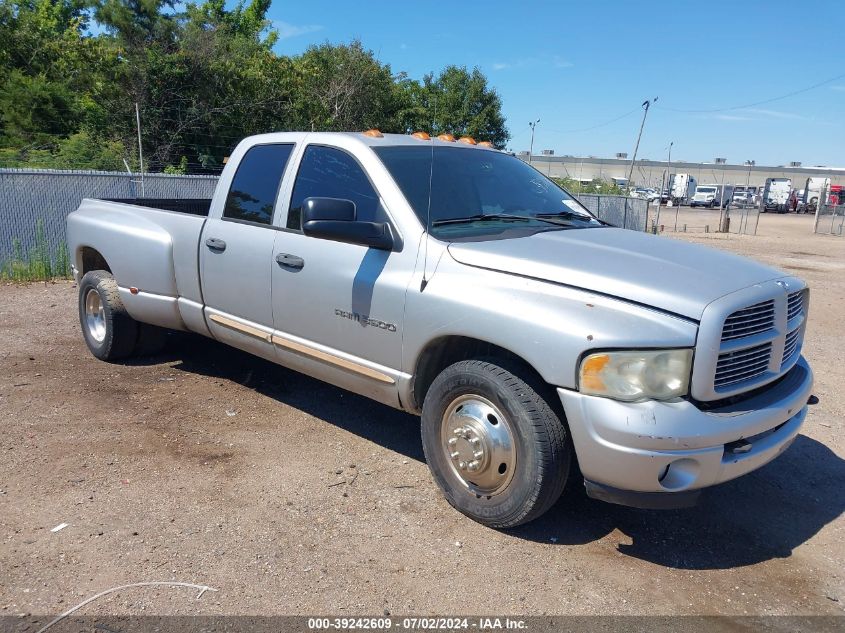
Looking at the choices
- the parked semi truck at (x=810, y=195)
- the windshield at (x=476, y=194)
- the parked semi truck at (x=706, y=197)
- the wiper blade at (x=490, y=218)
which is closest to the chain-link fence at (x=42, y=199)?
the windshield at (x=476, y=194)

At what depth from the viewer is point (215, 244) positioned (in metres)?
5.08

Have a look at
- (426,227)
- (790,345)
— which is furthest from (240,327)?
(790,345)

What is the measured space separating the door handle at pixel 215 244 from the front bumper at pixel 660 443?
9.32 ft

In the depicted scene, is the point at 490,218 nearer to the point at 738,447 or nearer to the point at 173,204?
the point at 738,447

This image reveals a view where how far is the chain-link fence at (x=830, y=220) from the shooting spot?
3023 cm

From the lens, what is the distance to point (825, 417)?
5637 millimetres

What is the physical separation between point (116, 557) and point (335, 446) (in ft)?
5.43

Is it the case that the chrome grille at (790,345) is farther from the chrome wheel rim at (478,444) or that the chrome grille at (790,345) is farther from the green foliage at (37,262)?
the green foliage at (37,262)

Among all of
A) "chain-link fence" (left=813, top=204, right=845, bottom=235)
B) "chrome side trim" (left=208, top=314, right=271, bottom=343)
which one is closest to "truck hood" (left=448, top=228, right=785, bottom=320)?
"chrome side trim" (left=208, top=314, right=271, bottom=343)

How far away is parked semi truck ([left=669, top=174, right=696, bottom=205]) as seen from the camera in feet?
196

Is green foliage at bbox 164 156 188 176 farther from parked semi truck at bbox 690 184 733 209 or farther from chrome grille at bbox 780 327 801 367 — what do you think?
parked semi truck at bbox 690 184 733 209

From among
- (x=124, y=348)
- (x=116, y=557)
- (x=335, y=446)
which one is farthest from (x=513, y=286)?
(x=124, y=348)

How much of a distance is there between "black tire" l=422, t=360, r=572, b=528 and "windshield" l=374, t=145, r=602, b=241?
85 cm

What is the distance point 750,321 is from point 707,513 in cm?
130
